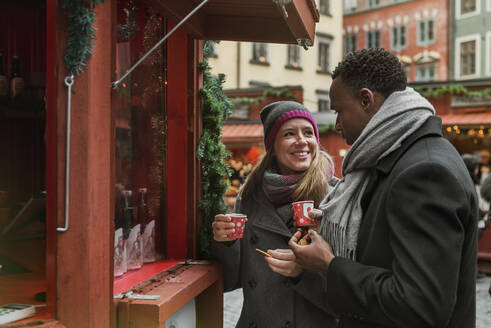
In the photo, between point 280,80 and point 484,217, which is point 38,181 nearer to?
point 484,217

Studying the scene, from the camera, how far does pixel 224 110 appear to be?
108 inches

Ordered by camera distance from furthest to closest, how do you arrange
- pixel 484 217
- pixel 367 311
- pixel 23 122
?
pixel 484 217 → pixel 23 122 → pixel 367 311

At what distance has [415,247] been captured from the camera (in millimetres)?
1275

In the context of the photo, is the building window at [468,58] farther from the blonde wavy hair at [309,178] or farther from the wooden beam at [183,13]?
the wooden beam at [183,13]

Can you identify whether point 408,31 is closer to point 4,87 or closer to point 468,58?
point 468,58

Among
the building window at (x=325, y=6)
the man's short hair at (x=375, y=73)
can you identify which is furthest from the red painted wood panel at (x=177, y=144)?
the building window at (x=325, y=6)

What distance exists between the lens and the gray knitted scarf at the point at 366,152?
1484 millimetres

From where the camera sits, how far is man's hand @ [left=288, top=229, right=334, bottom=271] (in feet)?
5.15

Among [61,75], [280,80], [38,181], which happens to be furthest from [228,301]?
[280,80]

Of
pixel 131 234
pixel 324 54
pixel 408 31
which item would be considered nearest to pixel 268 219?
pixel 131 234

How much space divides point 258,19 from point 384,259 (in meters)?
1.72

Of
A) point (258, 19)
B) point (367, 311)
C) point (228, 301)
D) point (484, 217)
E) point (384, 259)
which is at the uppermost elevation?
point (258, 19)

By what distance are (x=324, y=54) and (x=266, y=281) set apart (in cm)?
2536

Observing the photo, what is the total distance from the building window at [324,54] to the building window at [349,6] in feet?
14.3
